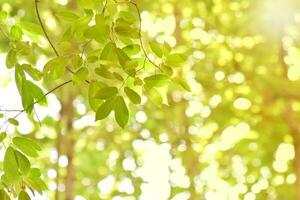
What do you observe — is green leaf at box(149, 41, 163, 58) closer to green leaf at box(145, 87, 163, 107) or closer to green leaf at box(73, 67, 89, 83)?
green leaf at box(145, 87, 163, 107)

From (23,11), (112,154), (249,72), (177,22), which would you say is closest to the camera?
(23,11)

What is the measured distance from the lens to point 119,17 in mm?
1556

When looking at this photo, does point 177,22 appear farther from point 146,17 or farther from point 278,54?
point 278,54

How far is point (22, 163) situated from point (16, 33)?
0.42 meters

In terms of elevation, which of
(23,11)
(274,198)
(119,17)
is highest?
(23,11)

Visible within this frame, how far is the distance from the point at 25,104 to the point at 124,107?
0.30 metres

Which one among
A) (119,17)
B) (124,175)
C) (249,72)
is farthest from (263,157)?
(119,17)

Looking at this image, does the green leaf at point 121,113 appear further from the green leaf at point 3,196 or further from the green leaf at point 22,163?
the green leaf at point 3,196

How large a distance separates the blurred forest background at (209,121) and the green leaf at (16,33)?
2.94 meters

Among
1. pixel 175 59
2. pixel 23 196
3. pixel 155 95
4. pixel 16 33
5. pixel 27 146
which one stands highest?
pixel 16 33

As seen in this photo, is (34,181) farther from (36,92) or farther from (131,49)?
(131,49)

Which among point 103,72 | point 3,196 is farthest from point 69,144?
point 103,72

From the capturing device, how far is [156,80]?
61.0 inches

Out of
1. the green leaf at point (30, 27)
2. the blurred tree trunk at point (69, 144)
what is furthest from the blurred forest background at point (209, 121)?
the green leaf at point (30, 27)
